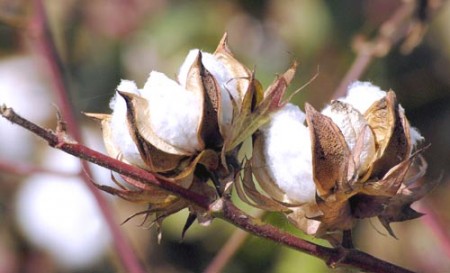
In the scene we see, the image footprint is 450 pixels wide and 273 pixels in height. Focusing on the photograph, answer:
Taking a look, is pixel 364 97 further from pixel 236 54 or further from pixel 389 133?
pixel 236 54

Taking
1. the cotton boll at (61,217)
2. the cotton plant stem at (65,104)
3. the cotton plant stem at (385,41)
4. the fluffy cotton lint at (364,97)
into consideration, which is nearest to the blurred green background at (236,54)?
the cotton boll at (61,217)

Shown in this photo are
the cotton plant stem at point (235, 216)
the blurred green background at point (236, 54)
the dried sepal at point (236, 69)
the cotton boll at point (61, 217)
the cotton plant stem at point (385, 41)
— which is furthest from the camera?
the cotton boll at point (61, 217)

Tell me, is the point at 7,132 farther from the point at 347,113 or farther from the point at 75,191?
the point at 347,113

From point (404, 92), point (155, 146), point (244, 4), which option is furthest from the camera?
point (244, 4)

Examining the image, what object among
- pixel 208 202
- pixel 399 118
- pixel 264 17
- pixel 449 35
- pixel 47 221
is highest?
pixel 399 118

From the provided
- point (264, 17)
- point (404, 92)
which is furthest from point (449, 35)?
point (264, 17)

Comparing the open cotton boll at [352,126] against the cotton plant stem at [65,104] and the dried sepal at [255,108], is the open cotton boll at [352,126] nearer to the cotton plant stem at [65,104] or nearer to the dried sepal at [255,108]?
the dried sepal at [255,108]
